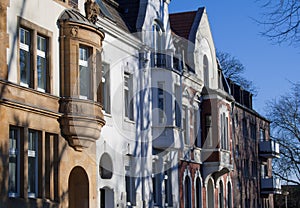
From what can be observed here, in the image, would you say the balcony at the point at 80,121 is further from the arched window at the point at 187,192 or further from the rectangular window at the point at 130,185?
the arched window at the point at 187,192

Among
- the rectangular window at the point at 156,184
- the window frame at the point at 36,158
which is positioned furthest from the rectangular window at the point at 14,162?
the rectangular window at the point at 156,184

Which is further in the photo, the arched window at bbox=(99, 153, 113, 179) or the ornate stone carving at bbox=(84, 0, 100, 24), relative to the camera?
the arched window at bbox=(99, 153, 113, 179)

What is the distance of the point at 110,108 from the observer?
28375 mm

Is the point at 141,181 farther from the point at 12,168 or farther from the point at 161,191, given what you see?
the point at 12,168

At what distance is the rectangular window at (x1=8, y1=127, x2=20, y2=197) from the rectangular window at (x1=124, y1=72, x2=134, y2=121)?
9.42 m

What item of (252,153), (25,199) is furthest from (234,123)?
(25,199)

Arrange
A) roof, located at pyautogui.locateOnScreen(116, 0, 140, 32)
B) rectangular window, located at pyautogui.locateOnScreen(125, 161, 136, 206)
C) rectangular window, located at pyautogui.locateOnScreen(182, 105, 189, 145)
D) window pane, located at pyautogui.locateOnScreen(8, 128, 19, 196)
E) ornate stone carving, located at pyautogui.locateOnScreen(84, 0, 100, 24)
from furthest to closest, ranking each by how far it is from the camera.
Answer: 1. rectangular window, located at pyautogui.locateOnScreen(182, 105, 189, 145)
2. roof, located at pyautogui.locateOnScreen(116, 0, 140, 32)
3. rectangular window, located at pyautogui.locateOnScreen(125, 161, 136, 206)
4. ornate stone carving, located at pyautogui.locateOnScreen(84, 0, 100, 24)
5. window pane, located at pyautogui.locateOnScreen(8, 128, 19, 196)

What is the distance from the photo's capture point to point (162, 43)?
1382 inches

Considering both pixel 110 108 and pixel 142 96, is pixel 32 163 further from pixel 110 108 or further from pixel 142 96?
pixel 142 96

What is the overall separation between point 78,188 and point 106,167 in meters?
2.75

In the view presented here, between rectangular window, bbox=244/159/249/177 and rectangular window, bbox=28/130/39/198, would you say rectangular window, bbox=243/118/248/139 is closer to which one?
rectangular window, bbox=244/159/249/177

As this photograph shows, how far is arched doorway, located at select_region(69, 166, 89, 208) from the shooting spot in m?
25.2

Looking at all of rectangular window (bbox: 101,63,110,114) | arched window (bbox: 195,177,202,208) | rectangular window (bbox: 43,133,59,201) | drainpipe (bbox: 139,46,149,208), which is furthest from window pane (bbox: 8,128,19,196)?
arched window (bbox: 195,177,202,208)

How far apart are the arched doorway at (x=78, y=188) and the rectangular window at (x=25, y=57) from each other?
439cm
